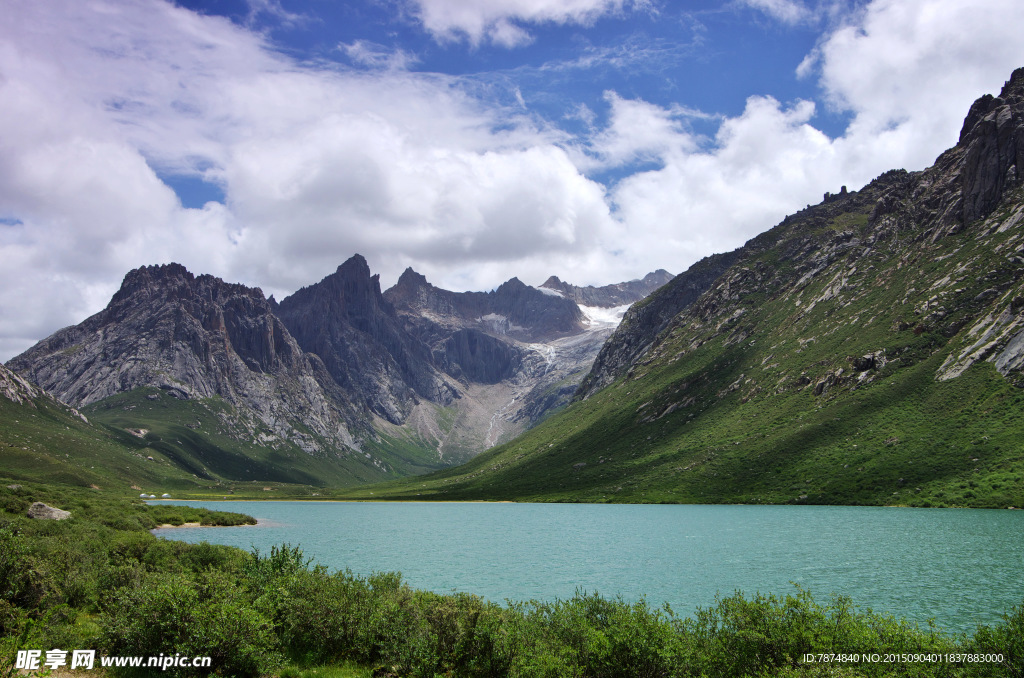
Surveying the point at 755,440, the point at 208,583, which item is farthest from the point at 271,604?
the point at 755,440

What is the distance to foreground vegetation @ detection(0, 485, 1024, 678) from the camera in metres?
21.0

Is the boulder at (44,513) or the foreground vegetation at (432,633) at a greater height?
the foreground vegetation at (432,633)

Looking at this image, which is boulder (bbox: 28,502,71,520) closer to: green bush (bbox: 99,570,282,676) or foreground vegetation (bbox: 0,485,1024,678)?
foreground vegetation (bbox: 0,485,1024,678)

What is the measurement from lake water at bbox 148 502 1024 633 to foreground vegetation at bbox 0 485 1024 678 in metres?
21.1

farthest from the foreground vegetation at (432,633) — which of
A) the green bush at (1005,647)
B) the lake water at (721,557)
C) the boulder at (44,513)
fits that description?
the boulder at (44,513)

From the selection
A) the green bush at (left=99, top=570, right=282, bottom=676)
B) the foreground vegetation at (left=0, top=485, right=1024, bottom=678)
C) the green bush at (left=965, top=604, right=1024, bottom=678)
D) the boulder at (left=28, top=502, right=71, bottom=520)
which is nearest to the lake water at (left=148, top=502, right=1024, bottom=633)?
the green bush at (left=965, top=604, right=1024, bottom=678)

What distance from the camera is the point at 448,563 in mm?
73188

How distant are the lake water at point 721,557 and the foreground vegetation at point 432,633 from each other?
2108 centimetres

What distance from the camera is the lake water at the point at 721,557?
161ft

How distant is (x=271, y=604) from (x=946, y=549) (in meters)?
76.9

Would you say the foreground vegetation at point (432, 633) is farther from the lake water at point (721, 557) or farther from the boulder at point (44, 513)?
the boulder at point (44, 513)

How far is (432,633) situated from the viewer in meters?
25.3

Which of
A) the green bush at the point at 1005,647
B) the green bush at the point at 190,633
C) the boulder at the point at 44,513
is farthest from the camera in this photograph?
the boulder at the point at 44,513

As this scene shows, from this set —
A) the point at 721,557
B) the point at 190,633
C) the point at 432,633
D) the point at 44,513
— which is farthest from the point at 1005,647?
the point at 44,513
